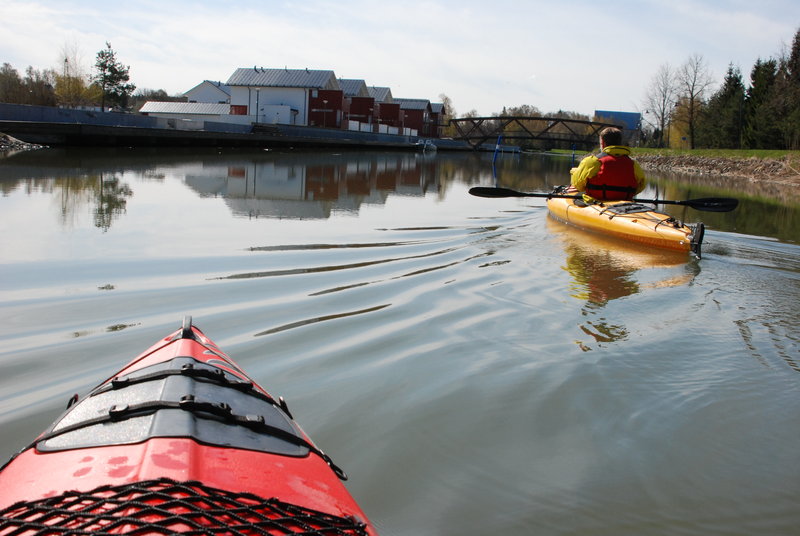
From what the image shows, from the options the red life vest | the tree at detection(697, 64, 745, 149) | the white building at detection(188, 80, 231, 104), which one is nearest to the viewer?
the red life vest

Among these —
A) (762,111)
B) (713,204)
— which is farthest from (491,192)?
(762,111)

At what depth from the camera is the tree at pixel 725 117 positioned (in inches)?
1957

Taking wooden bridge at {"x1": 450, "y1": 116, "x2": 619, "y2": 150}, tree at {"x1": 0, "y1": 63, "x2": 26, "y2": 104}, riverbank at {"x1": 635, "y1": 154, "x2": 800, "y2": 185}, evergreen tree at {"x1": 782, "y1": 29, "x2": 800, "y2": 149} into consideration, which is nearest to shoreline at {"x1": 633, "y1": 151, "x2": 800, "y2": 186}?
riverbank at {"x1": 635, "y1": 154, "x2": 800, "y2": 185}

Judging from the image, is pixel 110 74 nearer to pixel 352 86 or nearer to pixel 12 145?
pixel 352 86

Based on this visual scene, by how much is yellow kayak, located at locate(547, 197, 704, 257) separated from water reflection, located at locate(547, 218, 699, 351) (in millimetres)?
121

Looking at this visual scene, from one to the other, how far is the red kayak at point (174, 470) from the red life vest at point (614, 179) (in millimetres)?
8824

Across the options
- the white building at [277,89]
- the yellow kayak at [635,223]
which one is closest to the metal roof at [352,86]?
the white building at [277,89]

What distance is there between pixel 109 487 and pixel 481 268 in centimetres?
583

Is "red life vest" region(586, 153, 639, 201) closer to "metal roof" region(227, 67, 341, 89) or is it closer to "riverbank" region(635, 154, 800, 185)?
"riverbank" region(635, 154, 800, 185)

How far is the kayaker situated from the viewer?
994cm

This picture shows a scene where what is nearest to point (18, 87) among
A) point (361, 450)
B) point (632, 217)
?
point (632, 217)

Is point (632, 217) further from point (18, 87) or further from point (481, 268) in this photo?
point (18, 87)

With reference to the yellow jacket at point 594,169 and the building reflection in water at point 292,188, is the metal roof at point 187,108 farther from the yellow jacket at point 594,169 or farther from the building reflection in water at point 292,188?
the yellow jacket at point 594,169

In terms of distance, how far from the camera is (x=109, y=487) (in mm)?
1482
